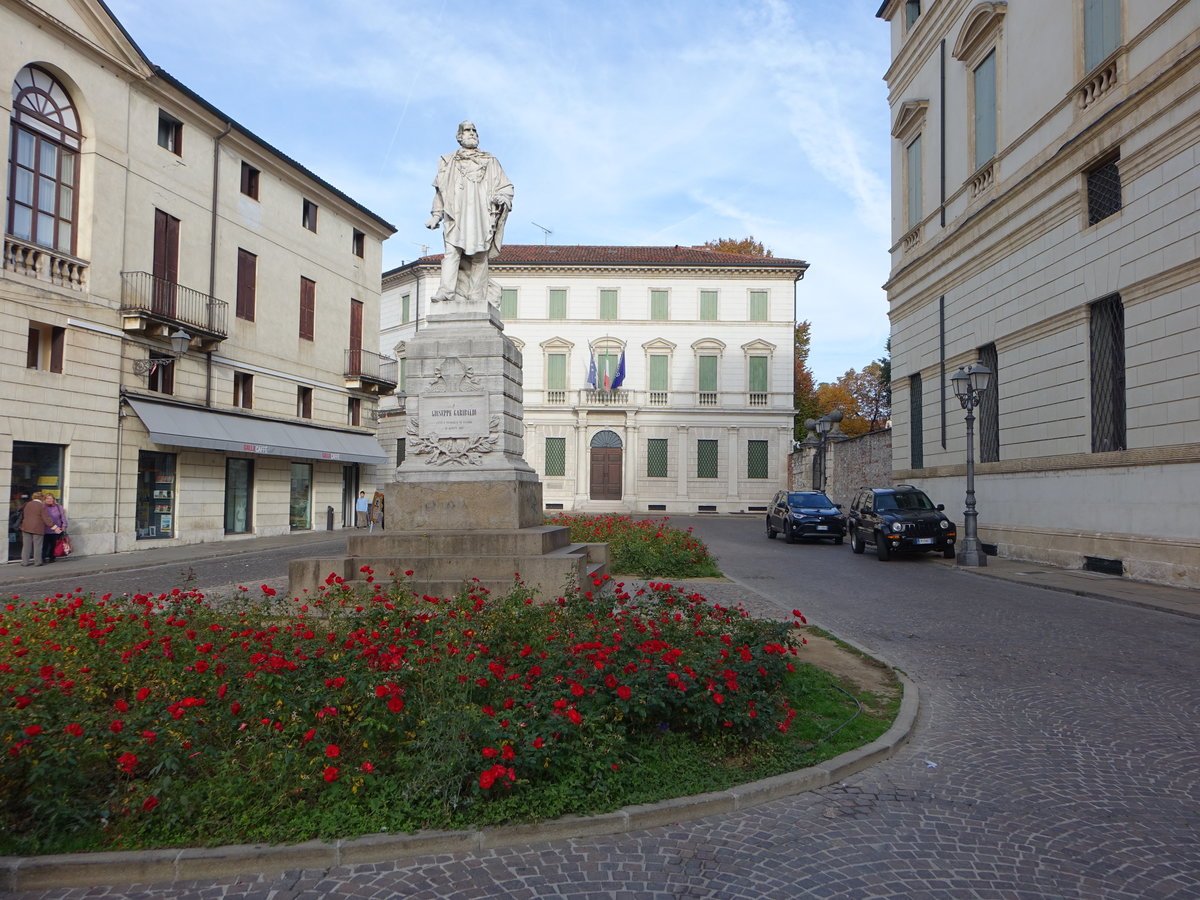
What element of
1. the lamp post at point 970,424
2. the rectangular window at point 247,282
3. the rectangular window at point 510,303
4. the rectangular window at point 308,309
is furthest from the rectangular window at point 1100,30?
the rectangular window at point 510,303

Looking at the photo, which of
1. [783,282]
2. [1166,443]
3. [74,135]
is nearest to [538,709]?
[1166,443]

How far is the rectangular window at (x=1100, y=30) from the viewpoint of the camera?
1452 cm

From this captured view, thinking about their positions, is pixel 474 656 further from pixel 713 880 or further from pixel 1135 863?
pixel 1135 863

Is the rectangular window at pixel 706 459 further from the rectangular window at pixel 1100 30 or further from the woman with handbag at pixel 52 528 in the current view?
the woman with handbag at pixel 52 528

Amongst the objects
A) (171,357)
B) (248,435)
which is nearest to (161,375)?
(171,357)

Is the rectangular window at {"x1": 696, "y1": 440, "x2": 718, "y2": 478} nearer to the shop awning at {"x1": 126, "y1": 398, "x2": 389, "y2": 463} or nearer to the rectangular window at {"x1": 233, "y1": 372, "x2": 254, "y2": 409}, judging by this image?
the shop awning at {"x1": 126, "y1": 398, "x2": 389, "y2": 463}

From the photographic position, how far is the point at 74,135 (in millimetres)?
18656

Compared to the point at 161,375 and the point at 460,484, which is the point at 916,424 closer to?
the point at 460,484

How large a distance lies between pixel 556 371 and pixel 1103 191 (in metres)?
33.3

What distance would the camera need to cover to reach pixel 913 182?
24.2 metres

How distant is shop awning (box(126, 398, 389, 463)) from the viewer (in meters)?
20.4

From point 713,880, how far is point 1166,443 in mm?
13430

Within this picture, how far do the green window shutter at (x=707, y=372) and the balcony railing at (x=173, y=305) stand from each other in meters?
27.8

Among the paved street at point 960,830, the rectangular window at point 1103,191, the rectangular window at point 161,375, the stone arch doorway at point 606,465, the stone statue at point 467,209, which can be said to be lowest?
the paved street at point 960,830
